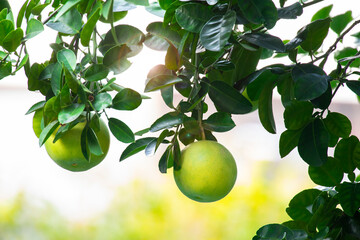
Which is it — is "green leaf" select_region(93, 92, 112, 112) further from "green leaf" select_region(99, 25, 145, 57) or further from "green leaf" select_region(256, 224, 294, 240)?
"green leaf" select_region(256, 224, 294, 240)

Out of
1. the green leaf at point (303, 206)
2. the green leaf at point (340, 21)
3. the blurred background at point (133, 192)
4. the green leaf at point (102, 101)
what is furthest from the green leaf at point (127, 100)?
the blurred background at point (133, 192)

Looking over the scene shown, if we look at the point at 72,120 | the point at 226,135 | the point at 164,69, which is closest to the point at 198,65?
the point at 164,69

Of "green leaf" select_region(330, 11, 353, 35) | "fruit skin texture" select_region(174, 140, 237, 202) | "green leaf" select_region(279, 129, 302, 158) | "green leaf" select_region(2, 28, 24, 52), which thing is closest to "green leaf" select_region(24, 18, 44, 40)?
"green leaf" select_region(2, 28, 24, 52)

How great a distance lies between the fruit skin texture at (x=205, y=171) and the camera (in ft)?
1.76

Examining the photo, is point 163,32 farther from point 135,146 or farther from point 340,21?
point 340,21

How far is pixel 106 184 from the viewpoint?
242cm

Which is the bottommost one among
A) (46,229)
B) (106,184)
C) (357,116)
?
(46,229)

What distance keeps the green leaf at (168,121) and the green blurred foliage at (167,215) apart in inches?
70.8

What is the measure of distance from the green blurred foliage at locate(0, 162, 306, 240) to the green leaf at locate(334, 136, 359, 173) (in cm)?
A: 168

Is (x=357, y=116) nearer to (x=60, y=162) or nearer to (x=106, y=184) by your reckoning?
(x=106, y=184)

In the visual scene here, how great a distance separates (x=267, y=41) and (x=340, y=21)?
37 cm

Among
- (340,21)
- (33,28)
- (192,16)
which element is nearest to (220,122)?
(192,16)

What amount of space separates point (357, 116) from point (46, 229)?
1.77 meters

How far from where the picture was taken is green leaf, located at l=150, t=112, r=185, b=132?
53 cm
